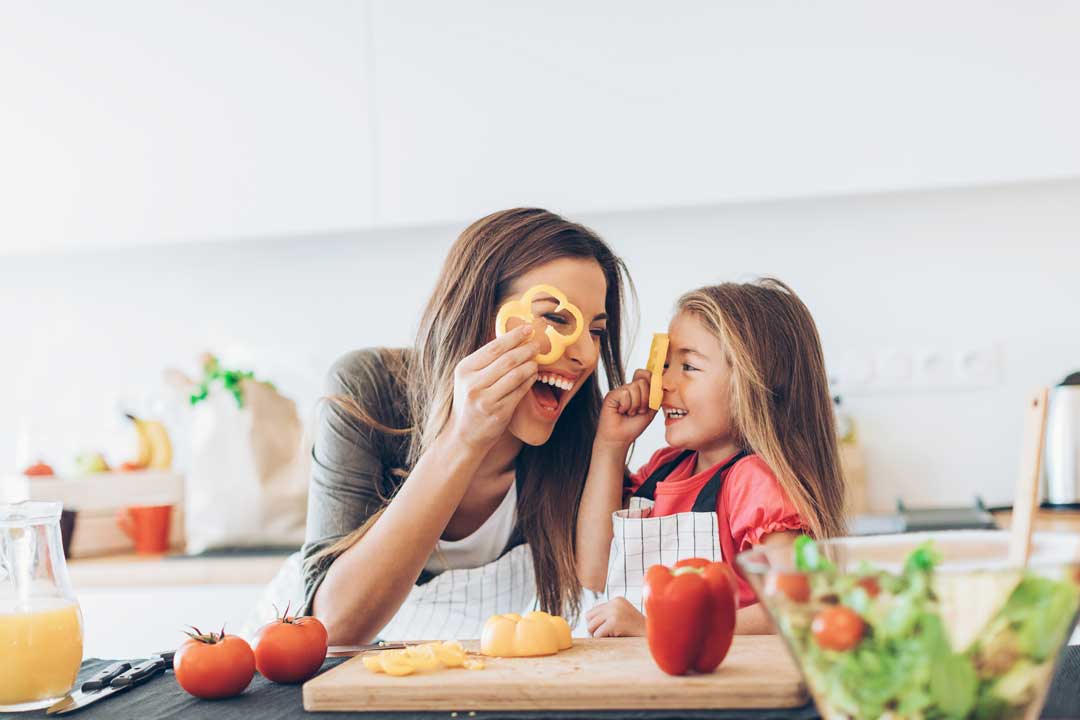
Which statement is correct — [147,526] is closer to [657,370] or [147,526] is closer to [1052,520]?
[657,370]

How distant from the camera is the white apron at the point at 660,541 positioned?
4.54ft

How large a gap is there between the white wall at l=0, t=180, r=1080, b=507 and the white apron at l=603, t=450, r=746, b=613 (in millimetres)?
1015

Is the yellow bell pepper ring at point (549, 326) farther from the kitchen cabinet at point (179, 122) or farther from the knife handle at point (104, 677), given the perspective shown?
the kitchen cabinet at point (179, 122)

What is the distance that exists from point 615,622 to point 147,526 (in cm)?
165

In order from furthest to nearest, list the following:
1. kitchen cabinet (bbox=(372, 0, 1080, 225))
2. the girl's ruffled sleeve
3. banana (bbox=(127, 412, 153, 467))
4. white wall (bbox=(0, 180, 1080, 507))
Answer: banana (bbox=(127, 412, 153, 467))
white wall (bbox=(0, 180, 1080, 507))
kitchen cabinet (bbox=(372, 0, 1080, 225))
the girl's ruffled sleeve

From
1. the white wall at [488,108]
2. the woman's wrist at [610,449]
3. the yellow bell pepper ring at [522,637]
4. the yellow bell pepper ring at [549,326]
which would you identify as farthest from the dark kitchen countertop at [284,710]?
the white wall at [488,108]

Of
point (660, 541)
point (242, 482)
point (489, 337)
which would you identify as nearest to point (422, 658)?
point (660, 541)

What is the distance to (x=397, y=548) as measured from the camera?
4.33 feet

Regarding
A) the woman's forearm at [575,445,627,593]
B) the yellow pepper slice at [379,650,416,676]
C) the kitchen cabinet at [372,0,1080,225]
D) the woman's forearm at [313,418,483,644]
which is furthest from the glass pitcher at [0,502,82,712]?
A: the kitchen cabinet at [372,0,1080,225]

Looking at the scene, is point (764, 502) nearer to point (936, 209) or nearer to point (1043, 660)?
point (1043, 660)

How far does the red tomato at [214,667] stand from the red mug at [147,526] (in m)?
1.62

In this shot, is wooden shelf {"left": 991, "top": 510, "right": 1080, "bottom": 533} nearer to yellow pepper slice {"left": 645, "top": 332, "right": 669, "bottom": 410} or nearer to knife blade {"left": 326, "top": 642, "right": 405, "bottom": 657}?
yellow pepper slice {"left": 645, "top": 332, "right": 669, "bottom": 410}

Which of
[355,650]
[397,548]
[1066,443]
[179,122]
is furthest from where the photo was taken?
[179,122]

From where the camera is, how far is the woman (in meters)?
1.33
